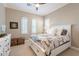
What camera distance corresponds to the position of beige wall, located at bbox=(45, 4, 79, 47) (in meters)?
1.70

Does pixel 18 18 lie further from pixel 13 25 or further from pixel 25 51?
pixel 25 51

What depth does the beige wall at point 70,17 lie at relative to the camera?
5.58 feet

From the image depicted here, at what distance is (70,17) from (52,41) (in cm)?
A: 63

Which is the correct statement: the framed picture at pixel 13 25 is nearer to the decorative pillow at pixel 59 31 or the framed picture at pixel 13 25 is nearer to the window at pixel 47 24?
the window at pixel 47 24

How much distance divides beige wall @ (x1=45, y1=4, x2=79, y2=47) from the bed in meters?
0.10

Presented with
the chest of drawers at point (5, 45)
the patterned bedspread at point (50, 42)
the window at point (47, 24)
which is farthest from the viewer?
the window at point (47, 24)

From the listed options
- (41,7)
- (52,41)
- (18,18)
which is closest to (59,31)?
(52,41)

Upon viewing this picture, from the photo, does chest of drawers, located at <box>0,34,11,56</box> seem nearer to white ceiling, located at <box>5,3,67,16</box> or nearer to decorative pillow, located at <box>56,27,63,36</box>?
white ceiling, located at <box>5,3,67,16</box>

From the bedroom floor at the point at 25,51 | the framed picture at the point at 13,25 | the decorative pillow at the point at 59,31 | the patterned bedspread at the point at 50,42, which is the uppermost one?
the framed picture at the point at 13,25

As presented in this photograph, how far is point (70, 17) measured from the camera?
1.74m

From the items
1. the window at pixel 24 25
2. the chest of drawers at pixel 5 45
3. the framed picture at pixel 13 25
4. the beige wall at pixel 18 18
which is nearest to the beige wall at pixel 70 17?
the beige wall at pixel 18 18

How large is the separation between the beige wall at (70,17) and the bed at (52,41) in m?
0.10

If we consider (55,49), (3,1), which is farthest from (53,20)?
(3,1)

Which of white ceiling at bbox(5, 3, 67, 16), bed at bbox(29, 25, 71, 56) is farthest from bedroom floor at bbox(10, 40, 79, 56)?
white ceiling at bbox(5, 3, 67, 16)
